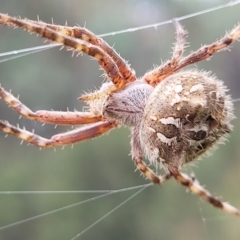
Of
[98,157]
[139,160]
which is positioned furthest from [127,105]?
[98,157]

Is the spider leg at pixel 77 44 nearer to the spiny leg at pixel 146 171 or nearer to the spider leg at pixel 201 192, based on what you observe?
the spiny leg at pixel 146 171

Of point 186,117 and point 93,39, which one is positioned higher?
point 93,39

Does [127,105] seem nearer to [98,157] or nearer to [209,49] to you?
[209,49]

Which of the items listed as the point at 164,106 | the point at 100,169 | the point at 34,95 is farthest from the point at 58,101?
the point at 164,106

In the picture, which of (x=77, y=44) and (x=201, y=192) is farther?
(x=201, y=192)

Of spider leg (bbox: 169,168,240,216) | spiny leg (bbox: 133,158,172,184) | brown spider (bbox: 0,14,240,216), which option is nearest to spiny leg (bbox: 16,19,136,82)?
brown spider (bbox: 0,14,240,216)

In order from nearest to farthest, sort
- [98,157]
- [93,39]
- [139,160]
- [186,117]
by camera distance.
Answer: [186,117] < [93,39] < [139,160] < [98,157]

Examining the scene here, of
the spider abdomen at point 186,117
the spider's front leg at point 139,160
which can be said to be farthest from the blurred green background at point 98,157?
the spider abdomen at point 186,117

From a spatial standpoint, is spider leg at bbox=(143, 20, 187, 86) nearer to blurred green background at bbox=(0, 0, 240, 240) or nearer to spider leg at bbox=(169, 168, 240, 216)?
spider leg at bbox=(169, 168, 240, 216)

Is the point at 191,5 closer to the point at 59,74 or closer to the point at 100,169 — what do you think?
the point at 59,74
